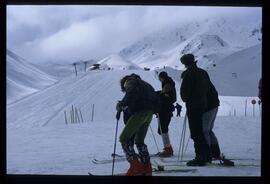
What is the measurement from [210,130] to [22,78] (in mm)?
2005

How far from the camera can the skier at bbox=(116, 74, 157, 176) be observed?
1044cm

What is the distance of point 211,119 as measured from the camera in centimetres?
1073

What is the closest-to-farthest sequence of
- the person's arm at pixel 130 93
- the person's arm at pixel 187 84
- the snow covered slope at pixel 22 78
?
1. the person's arm at pixel 130 93
2. the person's arm at pixel 187 84
3. the snow covered slope at pixel 22 78

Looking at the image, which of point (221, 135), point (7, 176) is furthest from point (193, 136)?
point (7, 176)

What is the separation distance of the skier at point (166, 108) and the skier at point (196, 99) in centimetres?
14

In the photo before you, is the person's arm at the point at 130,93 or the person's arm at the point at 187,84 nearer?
the person's arm at the point at 130,93

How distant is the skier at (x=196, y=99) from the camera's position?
1068 centimetres

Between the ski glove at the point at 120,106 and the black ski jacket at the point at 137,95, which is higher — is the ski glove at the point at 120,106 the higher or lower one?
the lower one

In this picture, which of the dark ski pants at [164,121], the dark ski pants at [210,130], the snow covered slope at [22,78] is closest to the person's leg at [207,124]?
the dark ski pants at [210,130]

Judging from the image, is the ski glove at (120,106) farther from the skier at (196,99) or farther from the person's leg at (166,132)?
the skier at (196,99)

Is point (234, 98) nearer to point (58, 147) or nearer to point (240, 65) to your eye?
point (240, 65)

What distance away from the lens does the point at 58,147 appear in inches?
427

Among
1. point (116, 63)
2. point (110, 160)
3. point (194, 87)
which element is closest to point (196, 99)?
point (194, 87)

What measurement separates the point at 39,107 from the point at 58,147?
1.50ft
